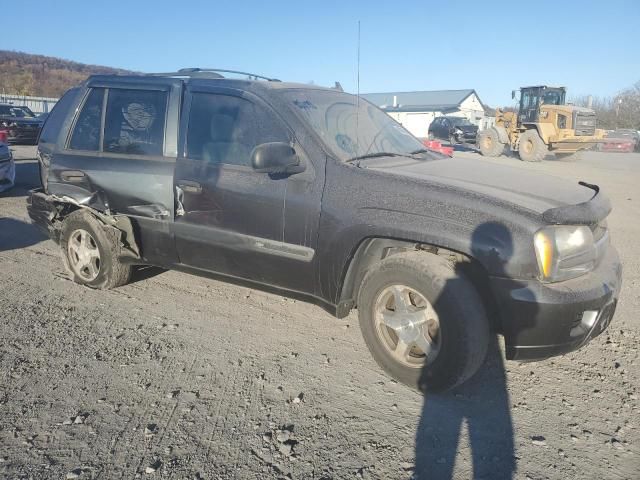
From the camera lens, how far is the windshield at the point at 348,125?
134 inches

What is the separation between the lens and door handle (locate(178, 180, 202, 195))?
3.59 metres

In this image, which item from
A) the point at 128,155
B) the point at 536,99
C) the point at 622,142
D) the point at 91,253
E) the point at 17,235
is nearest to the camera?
the point at 128,155

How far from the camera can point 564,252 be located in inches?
104

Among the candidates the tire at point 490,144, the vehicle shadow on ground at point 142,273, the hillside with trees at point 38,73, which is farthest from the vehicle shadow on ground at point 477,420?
the hillside with trees at point 38,73

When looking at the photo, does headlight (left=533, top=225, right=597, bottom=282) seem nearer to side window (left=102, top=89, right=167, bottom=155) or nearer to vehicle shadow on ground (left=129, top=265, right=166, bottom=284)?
side window (left=102, top=89, right=167, bottom=155)

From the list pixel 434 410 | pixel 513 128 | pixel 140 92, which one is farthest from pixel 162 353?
pixel 513 128

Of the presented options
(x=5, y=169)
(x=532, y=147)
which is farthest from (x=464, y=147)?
(x=5, y=169)

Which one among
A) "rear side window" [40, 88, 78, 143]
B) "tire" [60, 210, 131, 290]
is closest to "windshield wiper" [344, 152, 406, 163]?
"tire" [60, 210, 131, 290]

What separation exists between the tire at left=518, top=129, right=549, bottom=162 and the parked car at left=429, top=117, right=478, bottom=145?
25.2 feet

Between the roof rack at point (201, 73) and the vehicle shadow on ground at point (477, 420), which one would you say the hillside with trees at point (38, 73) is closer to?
the roof rack at point (201, 73)

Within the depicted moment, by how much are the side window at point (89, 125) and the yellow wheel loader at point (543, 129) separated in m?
18.8

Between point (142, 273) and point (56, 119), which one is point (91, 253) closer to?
point (142, 273)

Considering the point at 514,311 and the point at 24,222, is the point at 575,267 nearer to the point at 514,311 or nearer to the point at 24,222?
the point at 514,311

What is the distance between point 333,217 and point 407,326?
0.79 metres
